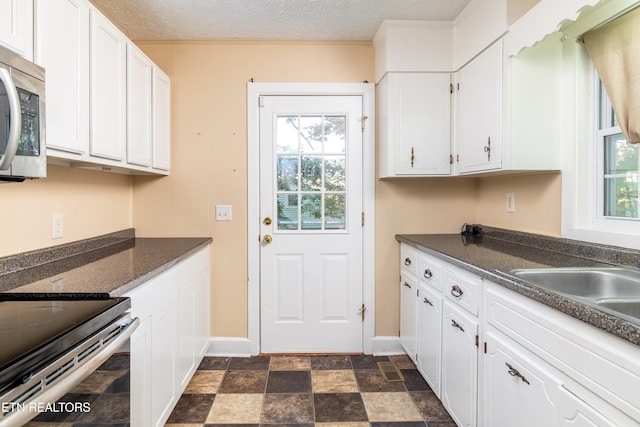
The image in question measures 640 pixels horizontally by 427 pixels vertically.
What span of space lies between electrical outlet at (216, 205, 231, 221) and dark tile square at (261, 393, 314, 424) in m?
1.23

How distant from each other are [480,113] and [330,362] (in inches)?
76.0

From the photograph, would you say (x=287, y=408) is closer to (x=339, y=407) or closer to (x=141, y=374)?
(x=339, y=407)

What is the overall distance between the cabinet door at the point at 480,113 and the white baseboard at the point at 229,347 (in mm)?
1987

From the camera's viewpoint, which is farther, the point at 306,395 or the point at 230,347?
the point at 230,347

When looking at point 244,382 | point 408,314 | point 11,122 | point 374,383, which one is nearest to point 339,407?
point 374,383

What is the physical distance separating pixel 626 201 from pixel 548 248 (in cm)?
40

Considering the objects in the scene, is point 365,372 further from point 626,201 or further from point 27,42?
point 27,42

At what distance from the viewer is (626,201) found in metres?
1.52

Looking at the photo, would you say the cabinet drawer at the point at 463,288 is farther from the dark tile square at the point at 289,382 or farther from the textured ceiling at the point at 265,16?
the textured ceiling at the point at 265,16

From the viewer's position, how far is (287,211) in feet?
8.07

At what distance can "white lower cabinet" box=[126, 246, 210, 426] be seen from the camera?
1315 millimetres

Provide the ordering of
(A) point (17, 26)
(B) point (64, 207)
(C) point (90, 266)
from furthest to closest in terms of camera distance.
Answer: (B) point (64, 207), (C) point (90, 266), (A) point (17, 26)

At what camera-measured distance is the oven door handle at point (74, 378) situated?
66cm

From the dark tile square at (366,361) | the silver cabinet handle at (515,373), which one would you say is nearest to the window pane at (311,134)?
the dark tile square at (366,361)
